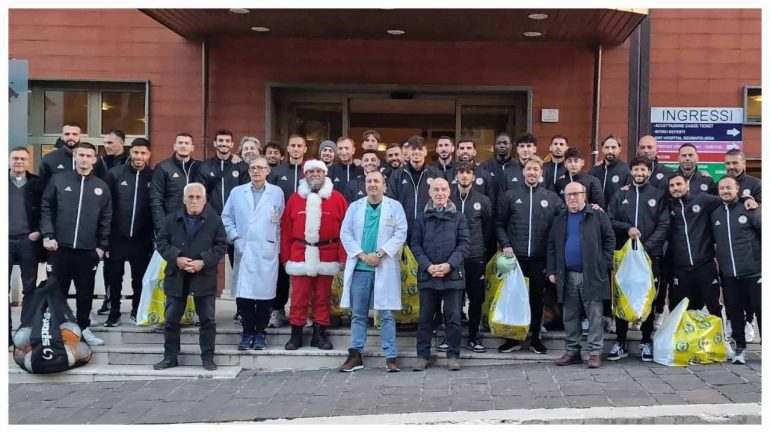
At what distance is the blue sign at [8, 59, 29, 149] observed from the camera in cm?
810

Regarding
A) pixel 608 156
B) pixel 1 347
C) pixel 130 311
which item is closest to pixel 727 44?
pixel 608 156

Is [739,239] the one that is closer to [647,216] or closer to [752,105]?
[647,216]

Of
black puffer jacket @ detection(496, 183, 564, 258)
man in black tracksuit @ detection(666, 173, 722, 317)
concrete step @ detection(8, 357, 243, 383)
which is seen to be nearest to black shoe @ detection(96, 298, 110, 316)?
concrete step @ detection(8, 357, 243, 383)

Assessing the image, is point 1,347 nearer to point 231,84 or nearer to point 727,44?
point 231,84

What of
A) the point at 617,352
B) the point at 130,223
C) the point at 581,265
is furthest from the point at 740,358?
the point at 130,223

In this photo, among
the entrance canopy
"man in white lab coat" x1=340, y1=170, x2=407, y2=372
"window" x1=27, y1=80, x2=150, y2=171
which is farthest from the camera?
"window" x1=27, y1=80, x2=150, y2=171

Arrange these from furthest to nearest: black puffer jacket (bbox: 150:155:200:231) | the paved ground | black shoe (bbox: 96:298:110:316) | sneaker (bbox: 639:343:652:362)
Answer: black shoe (bbox: 96:298:110:316), black puffer jacket (bbox: 150:155:200:231), sneaker (bbox: 639:343:652:362), the paved ground

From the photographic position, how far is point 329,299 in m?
7.28

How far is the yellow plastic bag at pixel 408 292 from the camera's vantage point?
7316 millimetres

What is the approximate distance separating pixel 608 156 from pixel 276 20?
174 inches

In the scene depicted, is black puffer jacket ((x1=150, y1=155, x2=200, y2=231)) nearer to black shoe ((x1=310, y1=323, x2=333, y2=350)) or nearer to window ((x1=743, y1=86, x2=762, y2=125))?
black shoe ((x1=310, y1=323, x2=333, y2=350))

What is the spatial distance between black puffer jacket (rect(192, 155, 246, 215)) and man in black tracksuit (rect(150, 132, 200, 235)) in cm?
9

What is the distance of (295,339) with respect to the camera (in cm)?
729

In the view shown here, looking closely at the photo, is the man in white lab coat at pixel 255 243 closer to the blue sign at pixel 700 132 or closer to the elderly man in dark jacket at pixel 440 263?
the elderly man in dark jacket at pixel 440 263
